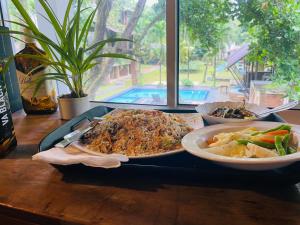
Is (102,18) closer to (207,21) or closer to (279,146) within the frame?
(207,21)

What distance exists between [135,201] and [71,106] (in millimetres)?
586

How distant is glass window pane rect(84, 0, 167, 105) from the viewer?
1.16 metres

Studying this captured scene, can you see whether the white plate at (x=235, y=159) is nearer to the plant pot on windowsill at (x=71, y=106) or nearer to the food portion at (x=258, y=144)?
the food portion at (x=258, y=144)

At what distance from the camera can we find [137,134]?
63cm

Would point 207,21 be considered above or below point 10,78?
above

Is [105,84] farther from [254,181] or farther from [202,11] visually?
[254,181]

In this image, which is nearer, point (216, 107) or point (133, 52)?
point (216, 107)

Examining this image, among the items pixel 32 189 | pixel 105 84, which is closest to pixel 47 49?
pixel 105 84

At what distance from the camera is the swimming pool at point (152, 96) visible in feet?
4.01

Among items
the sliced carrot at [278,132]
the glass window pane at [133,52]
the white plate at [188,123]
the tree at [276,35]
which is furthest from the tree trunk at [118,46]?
the sliced carrot at [278,132]

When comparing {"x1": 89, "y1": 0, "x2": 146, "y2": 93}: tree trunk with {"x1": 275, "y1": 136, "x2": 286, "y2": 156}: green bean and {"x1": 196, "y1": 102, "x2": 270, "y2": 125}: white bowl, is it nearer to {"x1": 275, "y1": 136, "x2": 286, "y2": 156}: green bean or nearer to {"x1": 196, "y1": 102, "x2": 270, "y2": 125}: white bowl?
{"x1": 196, "y1": 102, "x2": 270, "y2": 125}: white bowl

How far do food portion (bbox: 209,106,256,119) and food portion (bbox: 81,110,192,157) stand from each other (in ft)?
0.35

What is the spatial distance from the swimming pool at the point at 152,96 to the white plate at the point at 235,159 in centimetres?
62

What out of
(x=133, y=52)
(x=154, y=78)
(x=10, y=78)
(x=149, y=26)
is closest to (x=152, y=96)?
(x=154, y=78)
